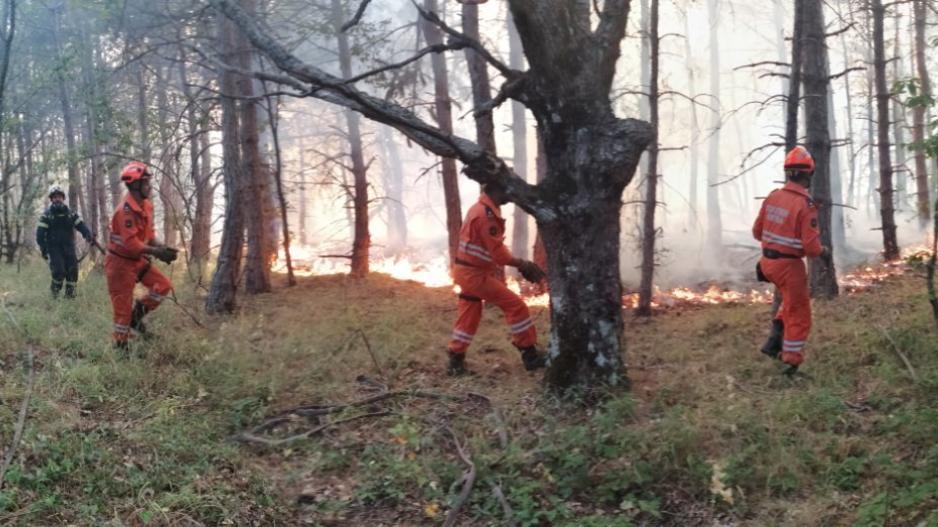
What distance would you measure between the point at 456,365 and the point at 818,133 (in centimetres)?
579

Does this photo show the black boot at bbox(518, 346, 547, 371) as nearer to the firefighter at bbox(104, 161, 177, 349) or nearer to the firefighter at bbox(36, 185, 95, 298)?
the firefighter at bbox(104, 161, 177, 349)

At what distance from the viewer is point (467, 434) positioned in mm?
5582

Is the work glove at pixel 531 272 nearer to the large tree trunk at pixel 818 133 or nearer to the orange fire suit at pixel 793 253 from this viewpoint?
the orange fire suit at pixel 793 253

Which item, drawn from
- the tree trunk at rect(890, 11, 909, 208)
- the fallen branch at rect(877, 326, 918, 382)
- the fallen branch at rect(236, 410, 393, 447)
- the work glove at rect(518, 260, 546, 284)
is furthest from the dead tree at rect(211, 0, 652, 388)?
the tree trunk at rect(890, 11, 909, 208)

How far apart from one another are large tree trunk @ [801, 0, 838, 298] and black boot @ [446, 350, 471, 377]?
5.00 meters

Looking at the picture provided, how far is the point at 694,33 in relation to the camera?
3594cm

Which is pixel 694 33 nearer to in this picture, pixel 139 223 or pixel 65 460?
pixel 139 223

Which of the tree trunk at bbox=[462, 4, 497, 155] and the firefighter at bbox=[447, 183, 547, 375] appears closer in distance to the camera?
the firefighter at bbox=[447, 183, 547, 375]

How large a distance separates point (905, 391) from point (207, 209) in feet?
49.1

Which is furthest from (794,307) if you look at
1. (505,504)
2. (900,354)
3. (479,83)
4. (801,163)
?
(479,83)

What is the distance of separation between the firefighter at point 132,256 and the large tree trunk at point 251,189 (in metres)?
3.71

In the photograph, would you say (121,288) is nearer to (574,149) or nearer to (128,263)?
(128,263)

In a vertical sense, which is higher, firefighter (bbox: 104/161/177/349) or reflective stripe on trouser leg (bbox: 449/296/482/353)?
firefighter (bbox: 104/161/177/349)

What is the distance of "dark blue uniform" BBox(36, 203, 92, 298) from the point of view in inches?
421
